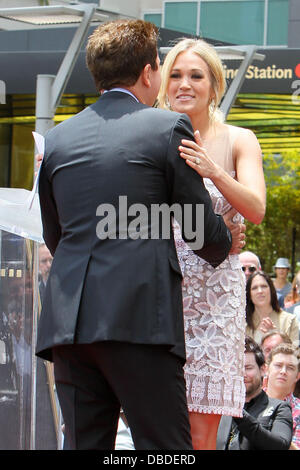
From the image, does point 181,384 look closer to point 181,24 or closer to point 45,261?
point 45,261

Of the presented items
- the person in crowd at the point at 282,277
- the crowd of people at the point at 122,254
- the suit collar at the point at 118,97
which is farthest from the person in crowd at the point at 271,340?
the person in crowd at the point at 282,277

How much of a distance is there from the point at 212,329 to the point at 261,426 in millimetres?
1887

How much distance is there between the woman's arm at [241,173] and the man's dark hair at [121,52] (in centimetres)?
32

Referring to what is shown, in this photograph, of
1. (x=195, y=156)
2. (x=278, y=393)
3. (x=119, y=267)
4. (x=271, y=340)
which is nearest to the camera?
(x=119, y=267)

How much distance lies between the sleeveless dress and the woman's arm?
157mm

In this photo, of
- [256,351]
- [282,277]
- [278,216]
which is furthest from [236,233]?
[278,216]

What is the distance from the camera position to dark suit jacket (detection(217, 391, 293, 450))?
5.17 meters

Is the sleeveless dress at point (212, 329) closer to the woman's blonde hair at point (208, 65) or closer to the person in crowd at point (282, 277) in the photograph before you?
the woman's blonde hair at point (208, 65)

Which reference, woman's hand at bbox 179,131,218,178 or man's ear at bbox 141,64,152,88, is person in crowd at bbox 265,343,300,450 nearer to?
woman's hand at bbox 179,131,218,178

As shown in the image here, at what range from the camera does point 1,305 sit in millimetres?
4395

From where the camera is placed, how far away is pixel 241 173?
363 cm

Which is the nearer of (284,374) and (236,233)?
(236,233)

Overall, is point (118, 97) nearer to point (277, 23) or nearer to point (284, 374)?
point (284, 374)

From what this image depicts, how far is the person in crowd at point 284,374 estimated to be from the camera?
6309 millimetres
